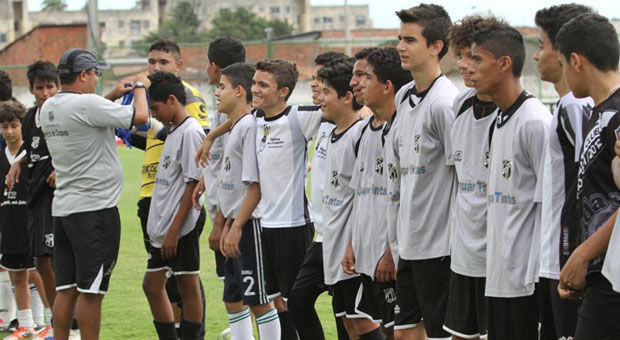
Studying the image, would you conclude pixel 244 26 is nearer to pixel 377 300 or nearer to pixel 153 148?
pixel 153 148

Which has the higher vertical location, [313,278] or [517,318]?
[517,318]

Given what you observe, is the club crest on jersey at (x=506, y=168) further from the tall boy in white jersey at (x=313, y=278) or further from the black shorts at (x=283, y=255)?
the black shorts at (x=283, y=255)

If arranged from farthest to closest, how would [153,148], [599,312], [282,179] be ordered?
[153,148] < [282,179] < [599,312]

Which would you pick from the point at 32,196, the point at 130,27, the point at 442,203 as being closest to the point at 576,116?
the point at 442,203

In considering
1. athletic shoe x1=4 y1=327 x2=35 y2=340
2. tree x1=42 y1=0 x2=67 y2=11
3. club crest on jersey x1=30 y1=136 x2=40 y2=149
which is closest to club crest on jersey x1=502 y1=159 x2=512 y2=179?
club crest on jersey x1=30 y1=136 x2=40 y2=149

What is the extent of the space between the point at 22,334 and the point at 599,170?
17.7 feet

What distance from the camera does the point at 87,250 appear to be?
5.83 meters

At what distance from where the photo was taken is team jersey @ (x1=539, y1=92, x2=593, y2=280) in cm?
358

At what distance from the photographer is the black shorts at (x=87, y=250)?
5816mm

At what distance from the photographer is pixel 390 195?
188 inches

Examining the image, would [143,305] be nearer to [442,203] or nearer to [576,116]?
[442,203]

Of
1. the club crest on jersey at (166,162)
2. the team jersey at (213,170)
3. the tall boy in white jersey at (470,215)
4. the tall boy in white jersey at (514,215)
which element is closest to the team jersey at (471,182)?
the tall boy in white jersey at (470,215)

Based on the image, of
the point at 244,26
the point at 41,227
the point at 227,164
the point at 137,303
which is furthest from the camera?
the point at 244,26

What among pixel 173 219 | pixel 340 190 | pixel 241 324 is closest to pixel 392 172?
pixel 340 190
